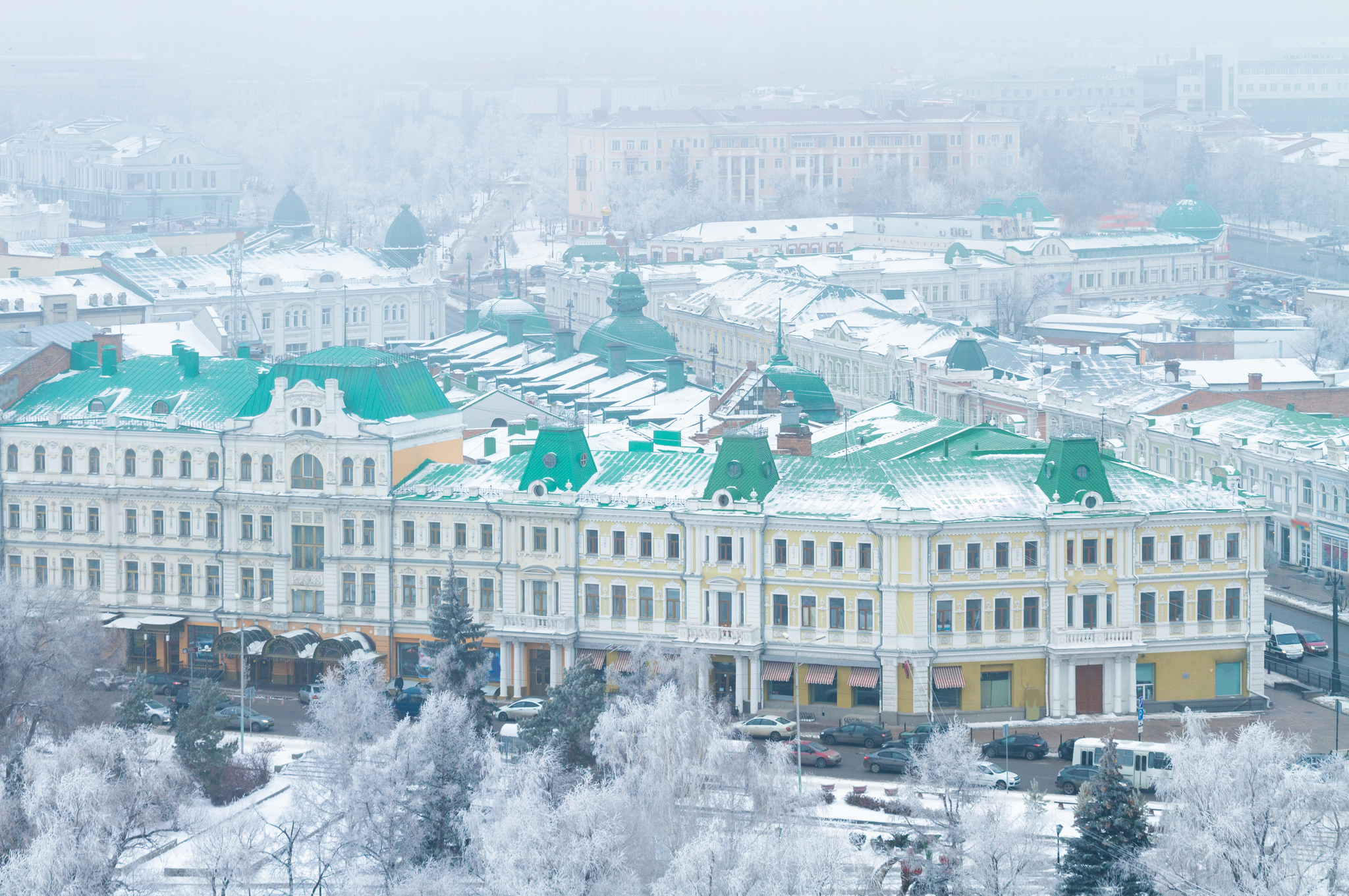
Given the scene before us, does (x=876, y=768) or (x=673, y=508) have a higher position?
(x=673, y=508)

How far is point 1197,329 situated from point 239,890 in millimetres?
102666

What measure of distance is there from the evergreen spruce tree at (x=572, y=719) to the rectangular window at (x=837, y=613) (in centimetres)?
→ 1136

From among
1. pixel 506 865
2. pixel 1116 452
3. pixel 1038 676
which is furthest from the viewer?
pixel 1116 452

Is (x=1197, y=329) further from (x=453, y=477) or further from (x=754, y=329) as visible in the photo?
(x=453, y=477)

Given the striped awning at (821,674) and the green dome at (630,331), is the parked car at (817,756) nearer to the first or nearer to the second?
the striped awning at (821,674)

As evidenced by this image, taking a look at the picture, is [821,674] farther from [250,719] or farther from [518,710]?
[250,719]

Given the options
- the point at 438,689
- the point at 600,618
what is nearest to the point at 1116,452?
the point at 600,618

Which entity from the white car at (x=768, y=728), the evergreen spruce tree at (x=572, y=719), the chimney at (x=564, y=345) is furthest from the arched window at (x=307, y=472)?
the chimney at (x=564, y=345)

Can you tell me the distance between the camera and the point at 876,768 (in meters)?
85.8

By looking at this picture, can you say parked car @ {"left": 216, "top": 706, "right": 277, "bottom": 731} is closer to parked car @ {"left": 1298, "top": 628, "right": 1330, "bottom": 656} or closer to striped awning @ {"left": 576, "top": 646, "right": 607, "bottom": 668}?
striped awning @ {"left": 576, "top": 646, "right": 607, "bottom": 668}

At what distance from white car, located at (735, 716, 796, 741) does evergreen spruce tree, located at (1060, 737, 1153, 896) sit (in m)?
18.3

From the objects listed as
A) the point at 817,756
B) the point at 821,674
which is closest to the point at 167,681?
the point at 821,674

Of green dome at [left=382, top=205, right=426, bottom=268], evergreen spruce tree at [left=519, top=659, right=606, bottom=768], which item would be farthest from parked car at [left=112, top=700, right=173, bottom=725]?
green dome at [left=382, top=205, right=426, bottom=268]

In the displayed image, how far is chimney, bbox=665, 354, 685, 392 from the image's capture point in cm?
13112
